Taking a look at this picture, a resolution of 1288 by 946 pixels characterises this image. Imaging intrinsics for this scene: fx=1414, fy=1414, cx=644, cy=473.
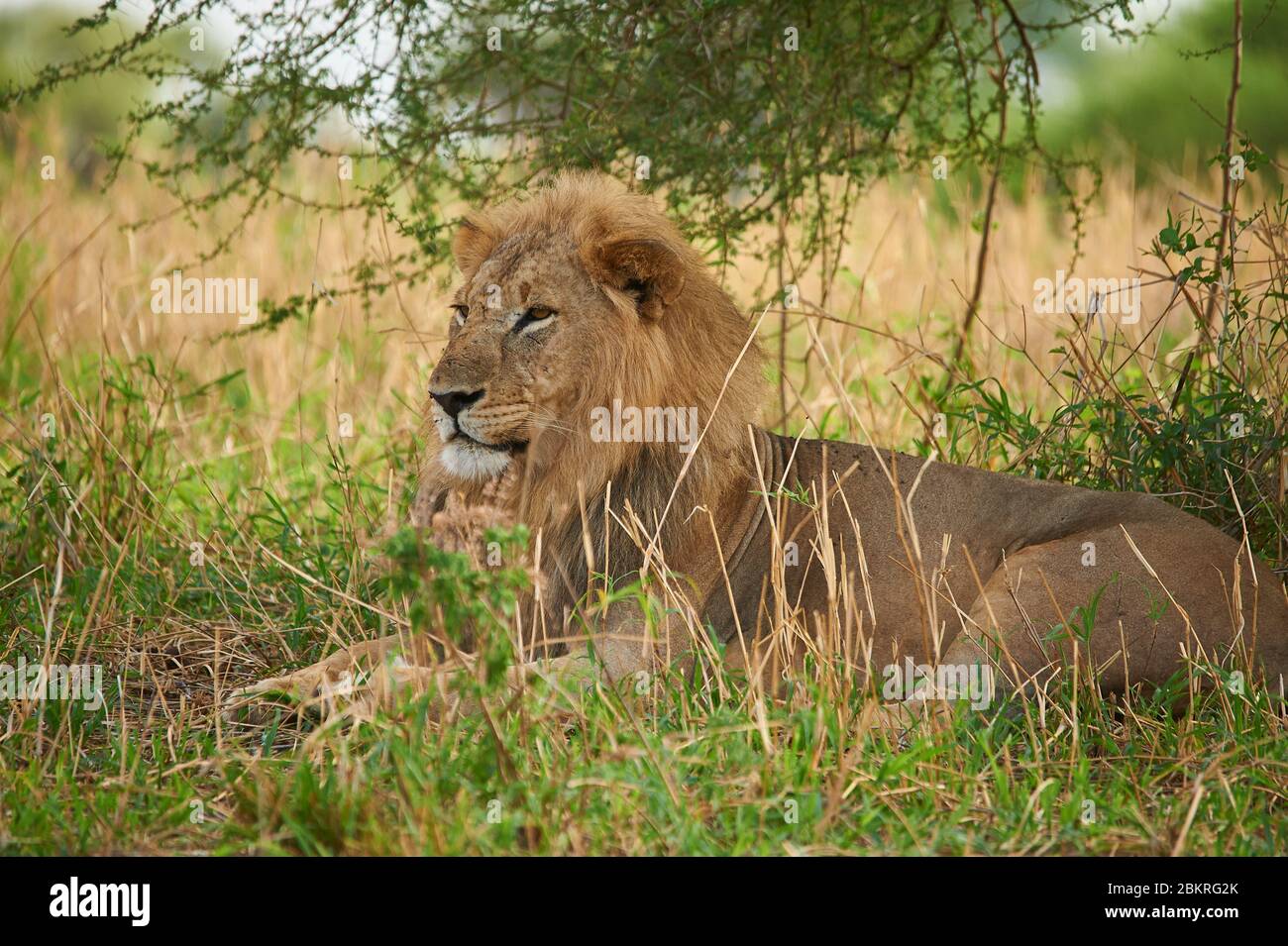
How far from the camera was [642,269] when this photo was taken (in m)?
4.20

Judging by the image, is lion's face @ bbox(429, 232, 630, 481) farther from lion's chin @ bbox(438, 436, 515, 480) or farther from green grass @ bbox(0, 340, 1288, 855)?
green grass @ bbox(0, 340, 1288, 855)

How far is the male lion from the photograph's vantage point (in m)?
4.01

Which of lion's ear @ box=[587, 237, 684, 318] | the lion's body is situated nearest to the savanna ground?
the lion's body

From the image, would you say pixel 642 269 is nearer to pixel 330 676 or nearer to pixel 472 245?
pixel 472 245

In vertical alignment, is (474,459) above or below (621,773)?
above

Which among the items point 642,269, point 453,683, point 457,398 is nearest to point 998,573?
point 642,269

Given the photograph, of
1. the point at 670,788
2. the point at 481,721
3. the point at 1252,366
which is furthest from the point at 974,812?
the point at 1252,366

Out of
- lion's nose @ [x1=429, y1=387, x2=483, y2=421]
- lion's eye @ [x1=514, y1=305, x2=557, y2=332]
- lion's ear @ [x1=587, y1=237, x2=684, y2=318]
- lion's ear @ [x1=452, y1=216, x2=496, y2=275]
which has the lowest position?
lion's nose @ [x1=429, y1=387, x2=483, y2=421]

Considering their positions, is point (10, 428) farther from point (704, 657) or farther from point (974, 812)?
point (974, 812)

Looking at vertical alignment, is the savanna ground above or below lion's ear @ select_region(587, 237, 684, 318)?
below

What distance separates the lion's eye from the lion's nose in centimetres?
30

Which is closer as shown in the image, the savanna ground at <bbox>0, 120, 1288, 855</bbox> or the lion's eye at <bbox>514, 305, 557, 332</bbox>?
the savanna ground at <bbox>0, 120, 1288, 855</bbox>

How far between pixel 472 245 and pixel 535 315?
57 centimetres

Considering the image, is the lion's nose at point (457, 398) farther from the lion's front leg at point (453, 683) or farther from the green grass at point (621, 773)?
the green grass at point (621, 773)
